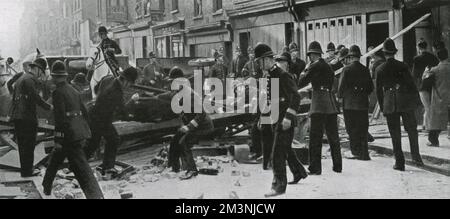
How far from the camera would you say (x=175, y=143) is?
7770 mm

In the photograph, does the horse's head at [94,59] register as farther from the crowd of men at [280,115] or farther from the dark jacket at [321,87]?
the dark jacket at [321,87]

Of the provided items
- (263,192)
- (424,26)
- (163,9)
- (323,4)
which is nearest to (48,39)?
(163,9)

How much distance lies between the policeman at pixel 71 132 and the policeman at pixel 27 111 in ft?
5.49

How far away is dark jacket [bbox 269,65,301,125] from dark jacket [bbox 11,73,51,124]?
152 inches

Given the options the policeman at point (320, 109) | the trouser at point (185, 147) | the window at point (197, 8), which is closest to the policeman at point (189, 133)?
the trouser at point (185, 147)

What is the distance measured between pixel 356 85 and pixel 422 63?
109 inches

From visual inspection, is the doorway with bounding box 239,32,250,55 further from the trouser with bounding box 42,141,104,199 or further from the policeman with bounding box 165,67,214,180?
the trouser with bounding box 42,141,104,199

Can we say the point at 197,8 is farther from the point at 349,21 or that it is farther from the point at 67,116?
the point at 67,116

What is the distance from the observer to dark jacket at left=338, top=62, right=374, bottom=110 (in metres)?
8.34

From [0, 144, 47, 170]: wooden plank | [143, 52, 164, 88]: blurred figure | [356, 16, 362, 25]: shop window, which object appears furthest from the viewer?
[143, 52, 164, 88]: blurred figure

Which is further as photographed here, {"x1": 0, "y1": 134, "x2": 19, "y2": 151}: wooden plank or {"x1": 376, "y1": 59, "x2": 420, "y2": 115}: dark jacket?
{"x1": 0, "y1": 134, "x2": 19, "y2": 151}: wooden plank

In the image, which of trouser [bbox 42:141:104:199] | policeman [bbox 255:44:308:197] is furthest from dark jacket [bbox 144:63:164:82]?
policeman [bbox 255:44:308:197]

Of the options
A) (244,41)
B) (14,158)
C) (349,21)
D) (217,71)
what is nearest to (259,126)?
(14,158)
